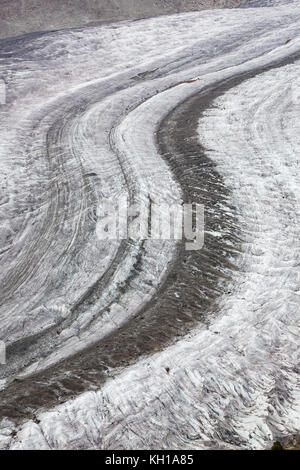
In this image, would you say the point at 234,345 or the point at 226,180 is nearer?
the point at 234,345

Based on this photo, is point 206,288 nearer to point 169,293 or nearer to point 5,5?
point 169,293

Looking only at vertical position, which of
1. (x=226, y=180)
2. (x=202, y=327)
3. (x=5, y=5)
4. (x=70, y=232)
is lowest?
(x=202, y=327)

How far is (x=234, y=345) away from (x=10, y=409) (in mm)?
2941

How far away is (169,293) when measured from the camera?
26.5 ft
